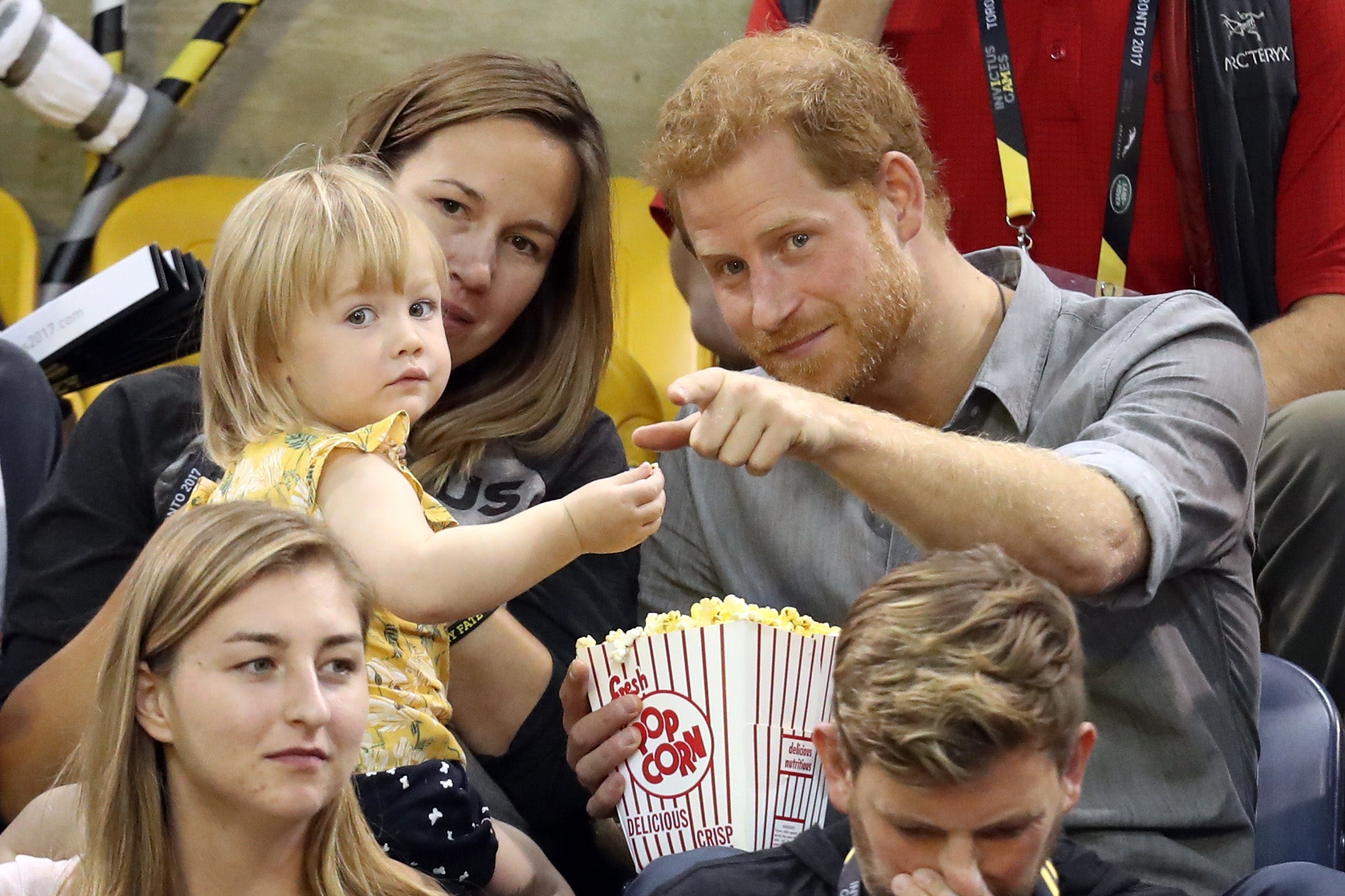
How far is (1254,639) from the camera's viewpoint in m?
1.87

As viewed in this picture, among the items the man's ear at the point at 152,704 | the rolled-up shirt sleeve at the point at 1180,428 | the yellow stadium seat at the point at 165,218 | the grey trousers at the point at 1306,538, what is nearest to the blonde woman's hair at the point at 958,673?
the rolled-up shirt sleeve at the point at 1180,428

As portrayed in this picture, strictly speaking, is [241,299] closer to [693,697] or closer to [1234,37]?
[693,697]

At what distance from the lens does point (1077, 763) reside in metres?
1.40

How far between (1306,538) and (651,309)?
1.68 metres

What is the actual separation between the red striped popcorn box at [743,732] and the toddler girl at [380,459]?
165 mm

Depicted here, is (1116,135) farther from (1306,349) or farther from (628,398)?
(628,398)

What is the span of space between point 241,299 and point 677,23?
2.96m

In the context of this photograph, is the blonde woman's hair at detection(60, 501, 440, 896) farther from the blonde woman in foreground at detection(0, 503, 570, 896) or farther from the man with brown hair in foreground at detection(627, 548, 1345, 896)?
the man with brown hair in foreground at detection(627, 548, 1345, 896)

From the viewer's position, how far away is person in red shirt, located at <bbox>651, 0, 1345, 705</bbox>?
2830 mm

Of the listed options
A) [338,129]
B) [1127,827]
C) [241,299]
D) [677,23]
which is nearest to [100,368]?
[338,129]

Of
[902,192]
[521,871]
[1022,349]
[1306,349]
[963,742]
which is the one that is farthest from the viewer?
[1306,349]

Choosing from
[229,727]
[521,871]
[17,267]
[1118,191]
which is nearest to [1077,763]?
[521,871]

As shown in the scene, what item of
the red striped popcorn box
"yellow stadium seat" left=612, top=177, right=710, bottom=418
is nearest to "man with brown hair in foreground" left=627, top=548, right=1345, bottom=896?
the red striped popcorn box

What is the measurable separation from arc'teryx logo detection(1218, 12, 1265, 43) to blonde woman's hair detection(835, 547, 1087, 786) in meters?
1.85
